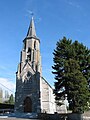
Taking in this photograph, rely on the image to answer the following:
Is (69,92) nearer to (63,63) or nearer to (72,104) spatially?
(72,104)

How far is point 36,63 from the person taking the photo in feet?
165

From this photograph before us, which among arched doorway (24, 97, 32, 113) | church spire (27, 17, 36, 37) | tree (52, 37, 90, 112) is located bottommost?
arched doorway (24, 97, 32, 113)

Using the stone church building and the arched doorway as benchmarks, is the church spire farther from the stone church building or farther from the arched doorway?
the arched doorway

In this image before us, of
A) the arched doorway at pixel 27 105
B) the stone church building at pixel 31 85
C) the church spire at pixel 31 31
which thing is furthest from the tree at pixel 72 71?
the church spire at pixel 31 31

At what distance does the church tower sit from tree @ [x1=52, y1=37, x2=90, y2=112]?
57.1 feet

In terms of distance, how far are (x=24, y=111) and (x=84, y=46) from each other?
24.3 metres

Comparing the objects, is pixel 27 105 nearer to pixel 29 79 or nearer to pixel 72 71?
pixel 29 79

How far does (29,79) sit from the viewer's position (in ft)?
161

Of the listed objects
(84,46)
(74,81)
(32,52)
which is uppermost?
(32,52)

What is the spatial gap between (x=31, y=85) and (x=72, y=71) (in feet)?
72.1

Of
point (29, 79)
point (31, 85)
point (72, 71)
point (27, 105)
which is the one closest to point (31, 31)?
point (29, 79)

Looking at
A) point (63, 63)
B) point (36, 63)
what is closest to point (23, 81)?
point (36, 63)

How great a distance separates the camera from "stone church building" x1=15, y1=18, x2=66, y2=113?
1836 inches

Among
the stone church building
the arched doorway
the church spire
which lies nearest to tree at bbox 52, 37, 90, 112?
the stone church building
